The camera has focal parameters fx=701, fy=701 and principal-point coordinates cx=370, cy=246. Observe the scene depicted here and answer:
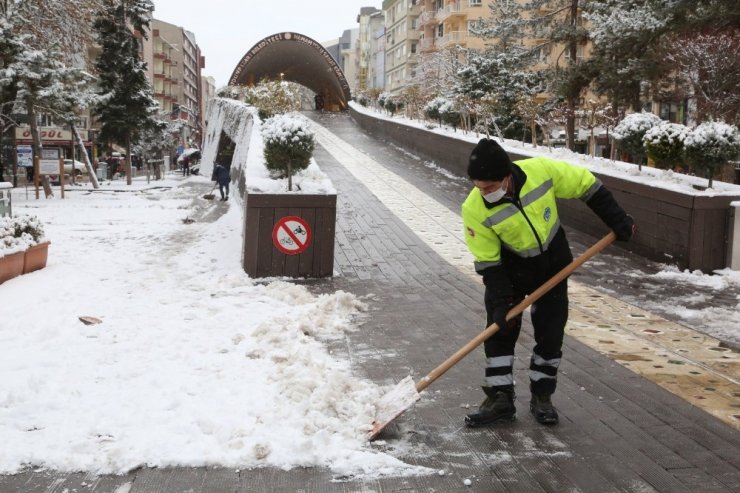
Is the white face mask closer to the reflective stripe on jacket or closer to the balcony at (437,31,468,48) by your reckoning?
the reflective stripe on jacket

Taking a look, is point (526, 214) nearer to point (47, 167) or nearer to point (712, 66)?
point (712, 66)

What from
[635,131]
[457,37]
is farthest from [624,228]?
[457,37]

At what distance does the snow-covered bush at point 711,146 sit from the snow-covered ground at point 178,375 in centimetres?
502

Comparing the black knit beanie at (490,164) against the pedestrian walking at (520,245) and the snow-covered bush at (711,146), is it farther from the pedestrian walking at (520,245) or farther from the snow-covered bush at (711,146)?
the snow-covered bush at (711,146)

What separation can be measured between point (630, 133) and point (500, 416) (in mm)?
7225

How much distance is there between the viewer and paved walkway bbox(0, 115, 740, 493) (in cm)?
329

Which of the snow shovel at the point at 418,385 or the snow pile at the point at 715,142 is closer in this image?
the snow shovel at the point at 418,385

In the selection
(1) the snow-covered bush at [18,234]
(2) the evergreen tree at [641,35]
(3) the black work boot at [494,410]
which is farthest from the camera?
(2) the evergreen tree at [641,35]

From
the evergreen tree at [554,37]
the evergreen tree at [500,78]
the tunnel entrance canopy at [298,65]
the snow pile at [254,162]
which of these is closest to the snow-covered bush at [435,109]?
the evergreen tree at [500,78]

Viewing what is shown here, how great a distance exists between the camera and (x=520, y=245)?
3865 millimetres

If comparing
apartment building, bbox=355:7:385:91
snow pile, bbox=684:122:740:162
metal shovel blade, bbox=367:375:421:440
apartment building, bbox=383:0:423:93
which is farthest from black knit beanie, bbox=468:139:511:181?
apartment building, bbox=355:7:385:91

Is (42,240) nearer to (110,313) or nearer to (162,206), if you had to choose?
(110,313)

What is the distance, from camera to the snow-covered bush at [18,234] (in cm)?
843

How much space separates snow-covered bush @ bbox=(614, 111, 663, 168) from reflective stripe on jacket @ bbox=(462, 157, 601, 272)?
21.6ft
